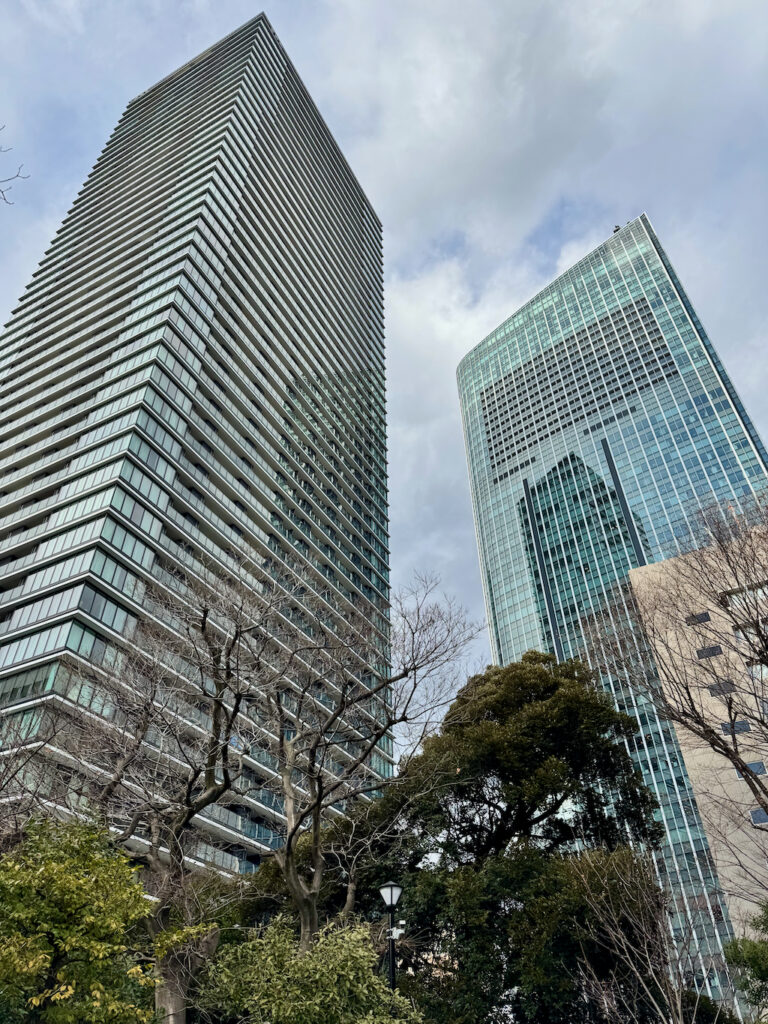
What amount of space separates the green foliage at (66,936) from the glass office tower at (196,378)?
22.9 m

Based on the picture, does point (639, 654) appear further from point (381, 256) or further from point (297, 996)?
point (381, 256)

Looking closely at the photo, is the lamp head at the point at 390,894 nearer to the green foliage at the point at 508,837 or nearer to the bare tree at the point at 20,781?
the green foliage at the point at 508,837

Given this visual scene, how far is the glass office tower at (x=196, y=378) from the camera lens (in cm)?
3531

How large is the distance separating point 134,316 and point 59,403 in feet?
28.6

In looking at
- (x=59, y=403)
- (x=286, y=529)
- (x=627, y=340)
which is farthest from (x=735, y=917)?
(x=627, y=340)

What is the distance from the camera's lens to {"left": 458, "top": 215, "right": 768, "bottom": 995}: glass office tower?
8550 centimetres

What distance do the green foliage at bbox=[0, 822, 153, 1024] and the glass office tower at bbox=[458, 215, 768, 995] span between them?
67.8 metres

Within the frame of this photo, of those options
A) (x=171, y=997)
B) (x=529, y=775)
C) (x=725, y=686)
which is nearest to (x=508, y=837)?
(x=529, y=775)

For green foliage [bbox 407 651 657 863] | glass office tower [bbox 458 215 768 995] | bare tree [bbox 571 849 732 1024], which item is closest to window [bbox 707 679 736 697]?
bare tree [bbox 571 849 732 1024]

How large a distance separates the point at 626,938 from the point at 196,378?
4243cm

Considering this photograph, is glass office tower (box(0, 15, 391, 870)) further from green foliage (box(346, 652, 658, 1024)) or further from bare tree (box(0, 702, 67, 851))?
green foliage (box(346, 652, 658, 1024))

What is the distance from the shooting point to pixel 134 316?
48594 millimetres

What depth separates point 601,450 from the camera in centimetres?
10050

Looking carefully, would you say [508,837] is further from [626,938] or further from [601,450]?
[601,450]
